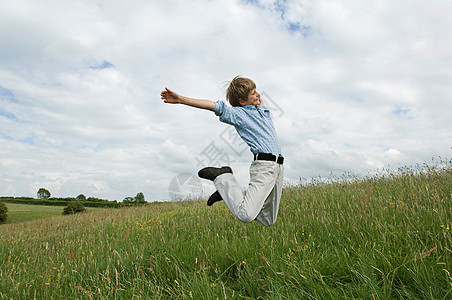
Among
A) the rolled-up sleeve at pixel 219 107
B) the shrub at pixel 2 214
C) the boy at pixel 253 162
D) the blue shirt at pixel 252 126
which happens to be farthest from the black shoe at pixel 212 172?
the shrub at pixel 2 214

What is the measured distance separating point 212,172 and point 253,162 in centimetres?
58

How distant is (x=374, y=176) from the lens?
27.1ft

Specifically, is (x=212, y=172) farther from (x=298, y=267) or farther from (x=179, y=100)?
(x=298, y=267)

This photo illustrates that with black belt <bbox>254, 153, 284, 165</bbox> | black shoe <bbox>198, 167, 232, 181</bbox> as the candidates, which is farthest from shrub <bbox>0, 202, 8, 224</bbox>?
black belt <bbox>254, 153, 284, 165</bbox>

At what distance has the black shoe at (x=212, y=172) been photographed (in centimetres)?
383

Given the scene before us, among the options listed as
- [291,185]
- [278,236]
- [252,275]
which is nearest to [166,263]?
[252,275]

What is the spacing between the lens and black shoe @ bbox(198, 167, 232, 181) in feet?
12.6

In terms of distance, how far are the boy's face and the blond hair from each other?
4cm

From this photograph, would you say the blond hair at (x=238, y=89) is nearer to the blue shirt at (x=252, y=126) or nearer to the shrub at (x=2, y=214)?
the blue shirt at (x=252, y=126)

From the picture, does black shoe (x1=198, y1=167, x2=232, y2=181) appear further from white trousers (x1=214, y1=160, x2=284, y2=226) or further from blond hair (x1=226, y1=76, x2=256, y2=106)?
blond hair (x1=226, y1=76, x2=256, y2=106)

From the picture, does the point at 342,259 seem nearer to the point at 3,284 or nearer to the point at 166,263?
the point at 166,263

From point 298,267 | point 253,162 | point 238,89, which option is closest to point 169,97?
point 238,89

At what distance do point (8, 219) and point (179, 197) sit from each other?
16.5 metres

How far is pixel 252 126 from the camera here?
3.75 metres
